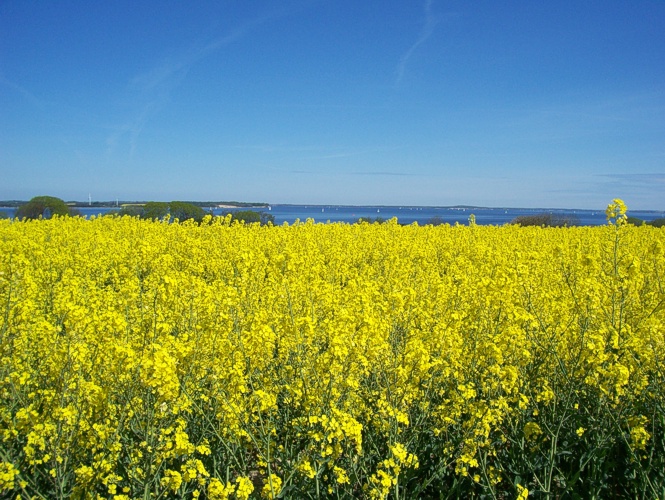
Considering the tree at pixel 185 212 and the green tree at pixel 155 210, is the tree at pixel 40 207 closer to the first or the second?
the green tree at pixel 155 210

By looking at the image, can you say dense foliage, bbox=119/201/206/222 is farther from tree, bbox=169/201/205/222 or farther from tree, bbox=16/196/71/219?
tree, bbox=16/196/71/219

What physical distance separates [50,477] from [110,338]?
98 centimetres

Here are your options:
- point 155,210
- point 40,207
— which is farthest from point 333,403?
point 40,207

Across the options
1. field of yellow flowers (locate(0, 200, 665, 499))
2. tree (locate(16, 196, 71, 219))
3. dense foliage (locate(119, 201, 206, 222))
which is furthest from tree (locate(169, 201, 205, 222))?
field of yellow flowers (locate(0, 200, 665, 499))

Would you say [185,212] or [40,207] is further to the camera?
[185,212]

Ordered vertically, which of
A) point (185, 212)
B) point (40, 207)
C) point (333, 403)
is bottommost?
point (333, 403)

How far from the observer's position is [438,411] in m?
3.54

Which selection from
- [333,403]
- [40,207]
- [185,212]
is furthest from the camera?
[185,212]

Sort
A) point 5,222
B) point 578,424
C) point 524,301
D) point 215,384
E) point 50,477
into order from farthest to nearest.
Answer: point 5,222 < point 524,301 < point 578,424 < point 215,384 < point 50,477

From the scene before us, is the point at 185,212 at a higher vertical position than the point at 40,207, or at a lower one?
lower

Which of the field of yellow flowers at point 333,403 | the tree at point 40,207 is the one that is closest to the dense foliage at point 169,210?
the tree at point 40,207

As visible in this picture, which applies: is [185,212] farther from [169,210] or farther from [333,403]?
[333,403]

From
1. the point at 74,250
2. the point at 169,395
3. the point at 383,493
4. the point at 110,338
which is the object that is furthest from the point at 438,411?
the point at 74,250

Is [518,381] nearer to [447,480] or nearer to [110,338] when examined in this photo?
[447,480]
